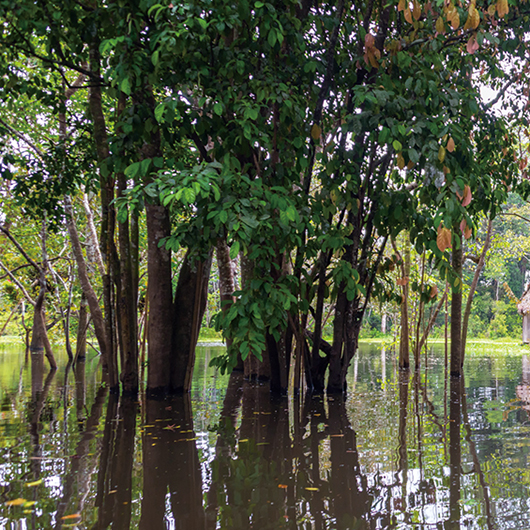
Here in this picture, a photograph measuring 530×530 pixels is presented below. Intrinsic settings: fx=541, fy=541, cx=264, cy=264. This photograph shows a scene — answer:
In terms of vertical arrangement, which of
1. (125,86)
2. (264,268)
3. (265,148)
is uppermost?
(125,86)

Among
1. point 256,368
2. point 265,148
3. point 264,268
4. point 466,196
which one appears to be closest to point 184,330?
point 256,368

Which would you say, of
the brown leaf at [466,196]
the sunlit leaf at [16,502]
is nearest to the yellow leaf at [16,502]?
the sunlit leaf at [16,502]

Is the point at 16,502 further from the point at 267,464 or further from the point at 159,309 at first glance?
the point at 159,309

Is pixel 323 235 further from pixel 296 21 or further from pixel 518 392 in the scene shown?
pixel 518 392

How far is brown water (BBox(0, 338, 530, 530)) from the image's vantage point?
2.78 metres

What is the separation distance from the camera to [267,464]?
3.76 metres

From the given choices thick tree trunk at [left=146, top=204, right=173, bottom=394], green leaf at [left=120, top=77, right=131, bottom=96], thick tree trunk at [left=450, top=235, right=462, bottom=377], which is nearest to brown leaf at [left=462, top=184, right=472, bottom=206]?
green leaf at [left=120, top=77, right=131, bottom=96]

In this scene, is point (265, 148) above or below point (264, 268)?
above

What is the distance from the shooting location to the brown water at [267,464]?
109 inches

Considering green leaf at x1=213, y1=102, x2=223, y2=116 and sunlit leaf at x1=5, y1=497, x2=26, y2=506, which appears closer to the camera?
sunlit leaf at x1=5, y1=497, x2=26, y2=506

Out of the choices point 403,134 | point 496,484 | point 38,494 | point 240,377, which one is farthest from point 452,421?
point 240,377

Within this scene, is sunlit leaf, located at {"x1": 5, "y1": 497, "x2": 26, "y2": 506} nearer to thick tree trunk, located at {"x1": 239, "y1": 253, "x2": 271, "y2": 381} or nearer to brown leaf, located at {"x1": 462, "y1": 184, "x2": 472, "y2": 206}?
brown leaf, located at {"x1": 462, "y1": 184, "x2": 472, "y2": 206}

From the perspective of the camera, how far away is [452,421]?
532cm

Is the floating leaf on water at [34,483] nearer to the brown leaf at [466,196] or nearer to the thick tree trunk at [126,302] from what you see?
the brown leaf at [466,196]
